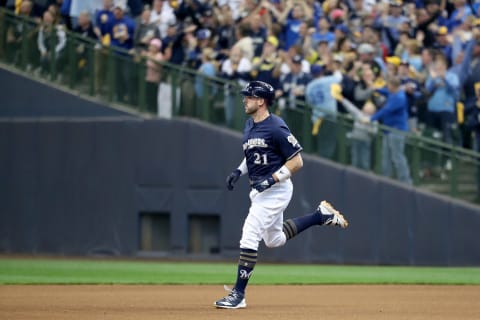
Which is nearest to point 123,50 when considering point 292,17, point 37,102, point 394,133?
point 37,102

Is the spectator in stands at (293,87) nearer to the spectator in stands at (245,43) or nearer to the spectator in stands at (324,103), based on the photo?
the spectator in stands at (324,103)

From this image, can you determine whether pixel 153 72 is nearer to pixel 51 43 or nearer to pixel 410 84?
pixel 51 43

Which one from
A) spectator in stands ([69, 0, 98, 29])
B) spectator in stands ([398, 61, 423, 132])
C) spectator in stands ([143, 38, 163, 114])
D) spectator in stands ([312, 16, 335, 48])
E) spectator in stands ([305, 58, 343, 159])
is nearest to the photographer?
spectator in stands ([398, 61, 423, 132])

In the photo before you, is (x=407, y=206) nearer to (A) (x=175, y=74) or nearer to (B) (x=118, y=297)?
(A) (x=175, y=74)

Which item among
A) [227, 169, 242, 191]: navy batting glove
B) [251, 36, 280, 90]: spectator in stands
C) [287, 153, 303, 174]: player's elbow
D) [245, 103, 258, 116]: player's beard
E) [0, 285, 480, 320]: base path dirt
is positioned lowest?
[0, 285, 480, 320]: base path dirt

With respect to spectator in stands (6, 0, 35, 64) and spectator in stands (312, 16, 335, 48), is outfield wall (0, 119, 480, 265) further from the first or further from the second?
spectator in stands (312, 16, 335, 48)

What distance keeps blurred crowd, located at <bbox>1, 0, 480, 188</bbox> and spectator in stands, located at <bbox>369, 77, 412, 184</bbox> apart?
0.04 meters

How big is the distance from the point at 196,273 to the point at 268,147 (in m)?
6.33

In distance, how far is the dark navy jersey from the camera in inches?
445

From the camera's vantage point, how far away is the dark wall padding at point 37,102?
22594 mm

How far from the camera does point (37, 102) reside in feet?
75.6

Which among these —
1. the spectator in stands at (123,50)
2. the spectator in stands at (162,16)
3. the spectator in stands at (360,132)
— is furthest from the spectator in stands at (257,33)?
the spectator in stands at (123,50)

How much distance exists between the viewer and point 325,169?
20719 millimetres

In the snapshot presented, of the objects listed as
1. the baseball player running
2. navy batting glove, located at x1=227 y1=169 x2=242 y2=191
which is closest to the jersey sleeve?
the baseball player running
